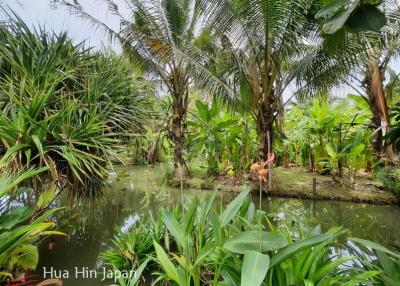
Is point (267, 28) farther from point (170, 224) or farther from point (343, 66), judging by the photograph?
point (170, 224)

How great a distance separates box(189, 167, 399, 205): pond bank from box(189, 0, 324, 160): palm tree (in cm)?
82

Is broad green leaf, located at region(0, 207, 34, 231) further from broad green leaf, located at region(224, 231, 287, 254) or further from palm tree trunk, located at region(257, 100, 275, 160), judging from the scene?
palm tree trunk, located at region(257, 100, 275, 160)

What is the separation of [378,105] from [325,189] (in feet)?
6.32

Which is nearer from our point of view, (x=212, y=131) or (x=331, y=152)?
(x=331, y=152)

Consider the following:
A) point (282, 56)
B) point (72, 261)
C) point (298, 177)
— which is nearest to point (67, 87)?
point (72, 261)

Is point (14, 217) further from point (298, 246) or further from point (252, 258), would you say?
point (298, 246)

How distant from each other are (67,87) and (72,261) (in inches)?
79.6

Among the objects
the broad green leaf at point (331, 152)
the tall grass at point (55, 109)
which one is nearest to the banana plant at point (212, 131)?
the broad green leaf at point (331, 152)

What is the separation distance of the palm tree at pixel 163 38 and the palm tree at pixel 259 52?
0.53 meters

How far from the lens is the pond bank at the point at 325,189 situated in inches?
194

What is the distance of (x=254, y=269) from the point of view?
1.25 meters

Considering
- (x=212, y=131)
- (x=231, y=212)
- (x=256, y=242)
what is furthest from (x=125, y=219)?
(x=212, y=131)

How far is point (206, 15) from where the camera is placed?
4.83 metres

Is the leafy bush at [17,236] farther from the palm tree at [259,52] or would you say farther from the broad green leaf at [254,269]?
the palm tree at [259,52]
